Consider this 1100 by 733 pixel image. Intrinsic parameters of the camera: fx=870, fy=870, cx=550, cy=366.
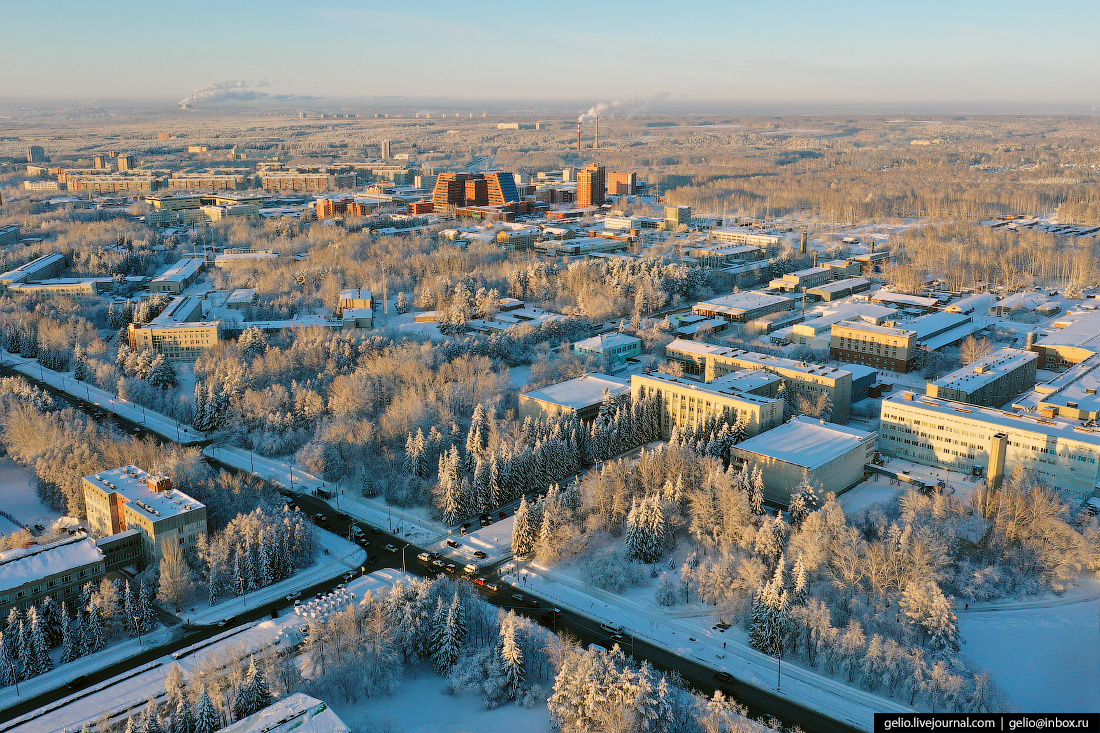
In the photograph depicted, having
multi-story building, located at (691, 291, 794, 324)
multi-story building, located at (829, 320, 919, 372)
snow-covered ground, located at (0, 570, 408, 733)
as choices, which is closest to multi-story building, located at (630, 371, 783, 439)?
multi-story building, located at (829, 320, 919, 372)

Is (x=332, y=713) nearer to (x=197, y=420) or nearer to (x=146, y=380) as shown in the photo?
(x=197, y=420)

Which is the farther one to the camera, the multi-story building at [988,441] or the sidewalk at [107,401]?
the sidewalk at [107,401]

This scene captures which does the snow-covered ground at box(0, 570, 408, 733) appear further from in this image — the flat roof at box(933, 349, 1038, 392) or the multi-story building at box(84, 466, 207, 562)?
the flat roof at box(933, 349, 1038, 392)

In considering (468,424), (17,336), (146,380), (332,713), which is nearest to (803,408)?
(468,424)

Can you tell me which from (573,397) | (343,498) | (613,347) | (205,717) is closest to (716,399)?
(573,397)

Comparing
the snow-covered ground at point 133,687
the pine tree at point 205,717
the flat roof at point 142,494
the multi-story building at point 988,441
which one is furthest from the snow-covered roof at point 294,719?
the multi-story building at point 988,441

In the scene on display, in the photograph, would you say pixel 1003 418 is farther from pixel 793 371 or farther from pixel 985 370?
pixel 793 371

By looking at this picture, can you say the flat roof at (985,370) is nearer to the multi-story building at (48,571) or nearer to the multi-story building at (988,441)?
the multi-story building at (988,441)
